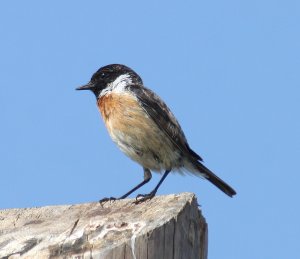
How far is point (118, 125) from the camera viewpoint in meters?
8.77

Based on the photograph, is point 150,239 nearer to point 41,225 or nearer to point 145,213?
point 145,213

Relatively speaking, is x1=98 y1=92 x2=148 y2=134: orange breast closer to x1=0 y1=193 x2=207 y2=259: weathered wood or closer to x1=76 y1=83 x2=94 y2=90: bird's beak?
x1=76 y1=83 x2=94 y2=90: bird's beak

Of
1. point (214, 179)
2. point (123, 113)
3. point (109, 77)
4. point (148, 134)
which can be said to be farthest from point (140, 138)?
point (109, 77)

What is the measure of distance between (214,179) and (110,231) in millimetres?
4308

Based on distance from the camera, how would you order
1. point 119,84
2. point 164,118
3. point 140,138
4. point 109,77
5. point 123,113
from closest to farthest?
point 140,138 → point 123,113 → point 164,118 → point 119,84 → point 109,77

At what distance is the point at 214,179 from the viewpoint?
911 centimetres

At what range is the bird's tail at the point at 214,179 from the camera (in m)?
8.91

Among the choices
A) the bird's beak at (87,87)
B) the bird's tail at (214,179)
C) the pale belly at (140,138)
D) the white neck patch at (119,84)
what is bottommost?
the bird's tail at (214,179)

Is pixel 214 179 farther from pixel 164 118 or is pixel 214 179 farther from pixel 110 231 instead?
pixel 110 231

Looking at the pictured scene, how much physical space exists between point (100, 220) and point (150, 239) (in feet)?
1.73

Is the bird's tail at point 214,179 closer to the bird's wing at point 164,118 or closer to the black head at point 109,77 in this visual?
the bird's wing at point 164,118

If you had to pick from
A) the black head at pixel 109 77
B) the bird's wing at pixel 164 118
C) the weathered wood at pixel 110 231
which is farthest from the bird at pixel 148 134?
the weathered wood at pixel 110 231

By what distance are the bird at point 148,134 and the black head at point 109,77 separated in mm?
318

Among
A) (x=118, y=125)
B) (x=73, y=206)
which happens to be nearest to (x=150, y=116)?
(x=118, y=125)
